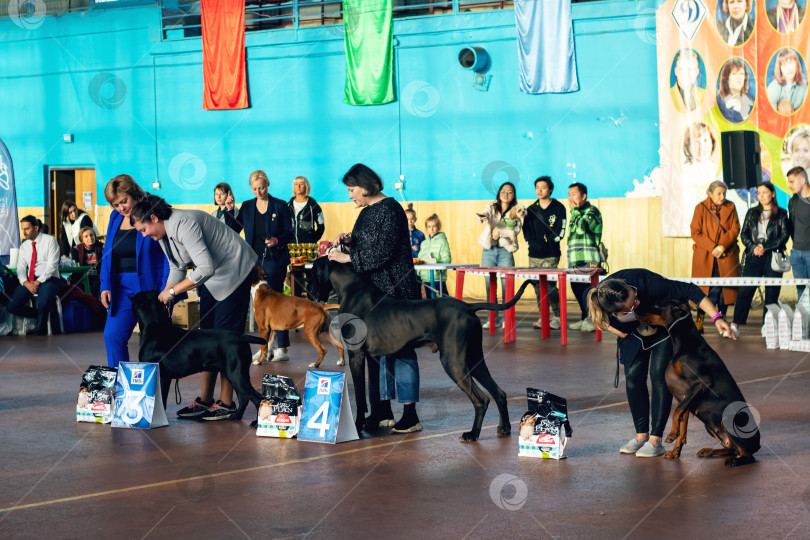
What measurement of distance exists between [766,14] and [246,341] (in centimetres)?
1044

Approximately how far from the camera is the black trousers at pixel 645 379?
498 centimetres

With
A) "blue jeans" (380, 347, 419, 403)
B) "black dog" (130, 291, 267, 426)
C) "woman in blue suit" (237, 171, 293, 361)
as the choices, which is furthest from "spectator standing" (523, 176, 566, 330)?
"black dog" (130, 291, 267, 426)

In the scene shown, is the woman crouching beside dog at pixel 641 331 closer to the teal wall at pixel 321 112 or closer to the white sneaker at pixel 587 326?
the white sneaker at pixel 587 326

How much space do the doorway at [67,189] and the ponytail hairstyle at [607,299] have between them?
15966 mm

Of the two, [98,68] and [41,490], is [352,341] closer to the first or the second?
[41,490]

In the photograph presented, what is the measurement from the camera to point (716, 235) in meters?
10.8

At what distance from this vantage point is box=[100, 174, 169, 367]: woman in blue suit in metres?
6.50

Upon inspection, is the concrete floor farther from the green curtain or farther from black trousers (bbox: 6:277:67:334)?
the green curtain

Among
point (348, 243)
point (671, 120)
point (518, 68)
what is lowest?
point (348, 243)

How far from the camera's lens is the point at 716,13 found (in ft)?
46.2

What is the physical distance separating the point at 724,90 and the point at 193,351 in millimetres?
10421

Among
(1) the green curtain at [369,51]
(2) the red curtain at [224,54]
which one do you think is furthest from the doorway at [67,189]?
(1) the green curtain at [369,51]

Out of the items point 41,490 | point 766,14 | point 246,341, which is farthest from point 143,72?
point 41,490

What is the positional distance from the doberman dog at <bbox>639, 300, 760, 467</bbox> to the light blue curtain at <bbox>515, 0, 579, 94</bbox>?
11005 millimetres
